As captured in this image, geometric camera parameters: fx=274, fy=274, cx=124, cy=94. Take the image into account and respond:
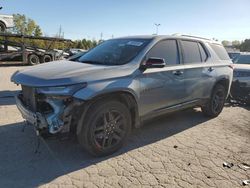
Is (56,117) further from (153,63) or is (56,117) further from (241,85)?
(241,85)

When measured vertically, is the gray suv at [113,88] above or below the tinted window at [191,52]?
below

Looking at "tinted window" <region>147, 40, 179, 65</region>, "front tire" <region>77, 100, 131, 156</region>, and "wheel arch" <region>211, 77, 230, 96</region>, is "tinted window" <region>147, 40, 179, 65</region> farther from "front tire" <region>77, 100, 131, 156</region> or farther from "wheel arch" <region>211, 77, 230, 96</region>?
"wheel arch" <region>211, 77, 230, 96</region>

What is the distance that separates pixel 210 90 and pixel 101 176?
3.58 m

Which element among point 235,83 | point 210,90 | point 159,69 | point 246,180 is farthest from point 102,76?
point 235,83

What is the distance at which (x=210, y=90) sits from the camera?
616cm

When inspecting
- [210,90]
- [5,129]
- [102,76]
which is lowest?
[5,129]

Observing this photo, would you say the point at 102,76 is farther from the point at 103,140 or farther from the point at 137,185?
the point at 137,185

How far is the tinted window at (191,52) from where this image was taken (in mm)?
5479

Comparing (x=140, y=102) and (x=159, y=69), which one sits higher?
(x=159, y=69)

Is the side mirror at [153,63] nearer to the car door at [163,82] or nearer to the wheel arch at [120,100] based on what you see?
the car door at [163,82]

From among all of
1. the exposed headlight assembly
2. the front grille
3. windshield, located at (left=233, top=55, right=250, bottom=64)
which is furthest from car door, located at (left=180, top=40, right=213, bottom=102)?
windshield, located at (left=233, top=55, right=250, bottom=64)

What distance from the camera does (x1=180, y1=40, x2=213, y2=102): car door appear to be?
5.43 meters

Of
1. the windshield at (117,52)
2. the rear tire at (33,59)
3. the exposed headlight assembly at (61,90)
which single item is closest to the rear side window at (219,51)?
the windshield at (117,52)

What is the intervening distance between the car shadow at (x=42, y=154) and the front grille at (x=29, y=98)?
57cm
